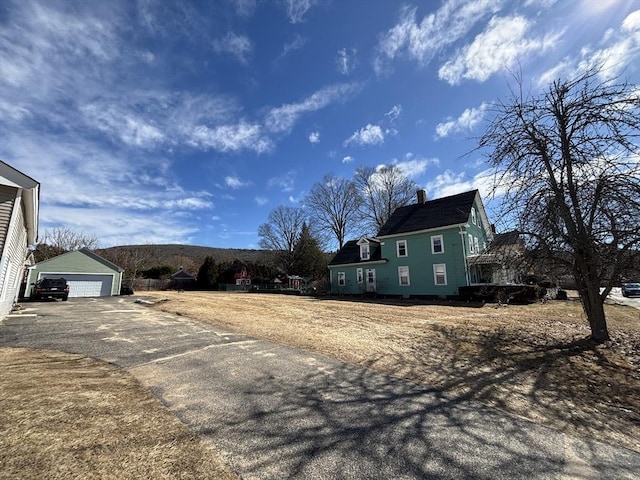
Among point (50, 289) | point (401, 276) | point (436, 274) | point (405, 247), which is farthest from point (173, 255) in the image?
point (436, 274)

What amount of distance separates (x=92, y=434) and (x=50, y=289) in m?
23.1

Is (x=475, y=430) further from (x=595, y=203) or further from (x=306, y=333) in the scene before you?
(x=595, y=203)

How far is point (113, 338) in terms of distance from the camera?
296 inches

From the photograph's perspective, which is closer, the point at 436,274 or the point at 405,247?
the point at 436,274

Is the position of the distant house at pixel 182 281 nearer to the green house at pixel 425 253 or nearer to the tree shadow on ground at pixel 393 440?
the green house at pixel 425 253

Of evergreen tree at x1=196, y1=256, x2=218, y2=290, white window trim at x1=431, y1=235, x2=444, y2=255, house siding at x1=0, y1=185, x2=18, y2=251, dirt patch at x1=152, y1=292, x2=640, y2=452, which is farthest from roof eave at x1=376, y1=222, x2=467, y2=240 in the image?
evergreen tree at x1=196, y1=256, x2=218, y2=290

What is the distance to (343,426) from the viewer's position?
10.8ft

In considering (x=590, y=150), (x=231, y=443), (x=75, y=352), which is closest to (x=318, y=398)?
(x=231, y=443)

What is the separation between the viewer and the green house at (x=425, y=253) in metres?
20.9

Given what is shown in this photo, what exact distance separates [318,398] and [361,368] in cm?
160

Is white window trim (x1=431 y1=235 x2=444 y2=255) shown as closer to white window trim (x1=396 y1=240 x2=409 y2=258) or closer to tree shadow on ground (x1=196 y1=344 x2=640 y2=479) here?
white window trim (x1=396 y1=240 x2=409 y2=258)

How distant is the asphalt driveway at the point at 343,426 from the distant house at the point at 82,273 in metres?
25.0

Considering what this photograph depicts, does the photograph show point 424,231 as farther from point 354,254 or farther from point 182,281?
point 182,281

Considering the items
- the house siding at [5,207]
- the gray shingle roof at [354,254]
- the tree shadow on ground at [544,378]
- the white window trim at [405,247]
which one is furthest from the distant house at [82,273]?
the tree shadow on ground at [544,378]
